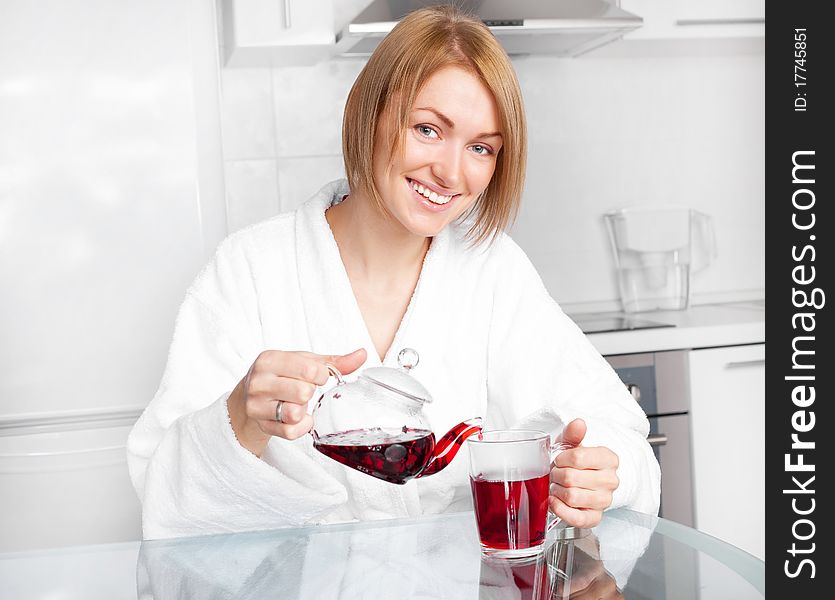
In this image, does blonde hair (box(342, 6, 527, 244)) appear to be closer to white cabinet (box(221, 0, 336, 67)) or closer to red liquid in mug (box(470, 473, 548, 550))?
red liquid in mug (box(470, 473, 548, 550))

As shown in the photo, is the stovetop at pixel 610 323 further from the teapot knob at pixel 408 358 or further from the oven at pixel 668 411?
the teapot knob at pixel 408 358

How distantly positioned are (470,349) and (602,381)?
0.22 meters

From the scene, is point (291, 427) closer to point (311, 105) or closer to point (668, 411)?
point (668, 411)

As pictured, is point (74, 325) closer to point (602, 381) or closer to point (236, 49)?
point (236, 49)

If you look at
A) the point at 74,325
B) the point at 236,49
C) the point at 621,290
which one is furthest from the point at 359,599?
the point at 621,290

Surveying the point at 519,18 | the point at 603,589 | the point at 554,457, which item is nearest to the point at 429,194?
the point at 554,457

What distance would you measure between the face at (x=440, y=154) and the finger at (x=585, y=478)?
48 centimetres

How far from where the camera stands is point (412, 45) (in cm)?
132

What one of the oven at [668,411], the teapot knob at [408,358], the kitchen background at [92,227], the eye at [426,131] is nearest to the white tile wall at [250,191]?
the kitchen background at [92,227]

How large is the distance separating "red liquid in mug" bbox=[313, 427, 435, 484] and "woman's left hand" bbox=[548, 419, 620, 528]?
0.54 ft

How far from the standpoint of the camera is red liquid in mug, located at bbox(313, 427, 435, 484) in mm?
937

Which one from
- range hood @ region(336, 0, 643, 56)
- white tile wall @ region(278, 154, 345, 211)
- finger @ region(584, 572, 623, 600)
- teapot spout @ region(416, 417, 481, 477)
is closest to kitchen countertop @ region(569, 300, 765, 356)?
range hood @ region(336, 0, 643, 56)

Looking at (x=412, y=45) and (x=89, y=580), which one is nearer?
(x=89, y=580)

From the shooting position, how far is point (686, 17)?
8.00ft
